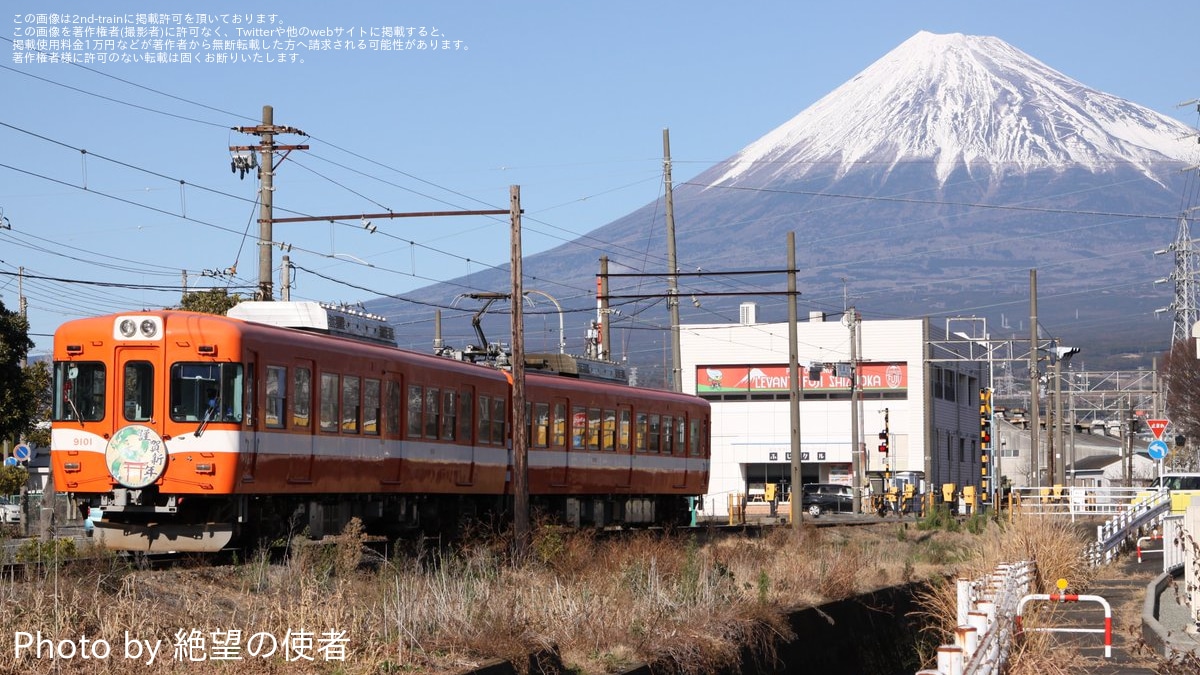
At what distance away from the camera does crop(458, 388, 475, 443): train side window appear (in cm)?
2541

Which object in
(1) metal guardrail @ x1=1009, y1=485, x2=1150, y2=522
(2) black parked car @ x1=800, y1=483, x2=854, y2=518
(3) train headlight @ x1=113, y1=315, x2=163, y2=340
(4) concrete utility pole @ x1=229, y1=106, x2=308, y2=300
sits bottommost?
(2) black parked car @ x1=800, y1=483, x2=854, y2=518

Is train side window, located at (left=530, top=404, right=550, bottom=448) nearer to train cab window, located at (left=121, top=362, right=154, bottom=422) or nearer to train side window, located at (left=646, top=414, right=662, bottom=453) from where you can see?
train side window, located at (left=646, top=414, right=662, bottom=453)

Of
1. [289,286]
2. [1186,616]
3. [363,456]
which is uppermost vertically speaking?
[289,286]

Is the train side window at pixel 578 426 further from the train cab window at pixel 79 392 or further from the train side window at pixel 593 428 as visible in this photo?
the train cab window at pixel 79 392

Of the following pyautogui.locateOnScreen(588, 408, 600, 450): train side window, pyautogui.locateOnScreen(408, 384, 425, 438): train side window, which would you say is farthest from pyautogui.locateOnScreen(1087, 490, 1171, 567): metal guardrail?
pyautogui.locateOnScreen(408, 384, 425, 438): train side window

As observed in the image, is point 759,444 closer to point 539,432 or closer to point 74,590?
point 539,432

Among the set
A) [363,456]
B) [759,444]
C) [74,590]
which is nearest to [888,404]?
[759,444]

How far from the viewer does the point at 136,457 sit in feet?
62.9

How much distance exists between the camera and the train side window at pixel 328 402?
68.8ft

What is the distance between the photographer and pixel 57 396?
65.9ft

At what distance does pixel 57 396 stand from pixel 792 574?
9.04 metres

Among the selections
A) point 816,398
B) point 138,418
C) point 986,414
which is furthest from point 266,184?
point 816,398

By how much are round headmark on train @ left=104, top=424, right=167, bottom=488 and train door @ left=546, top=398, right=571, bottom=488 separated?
34.1ft

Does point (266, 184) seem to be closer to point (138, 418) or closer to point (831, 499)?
point (138, 418)
